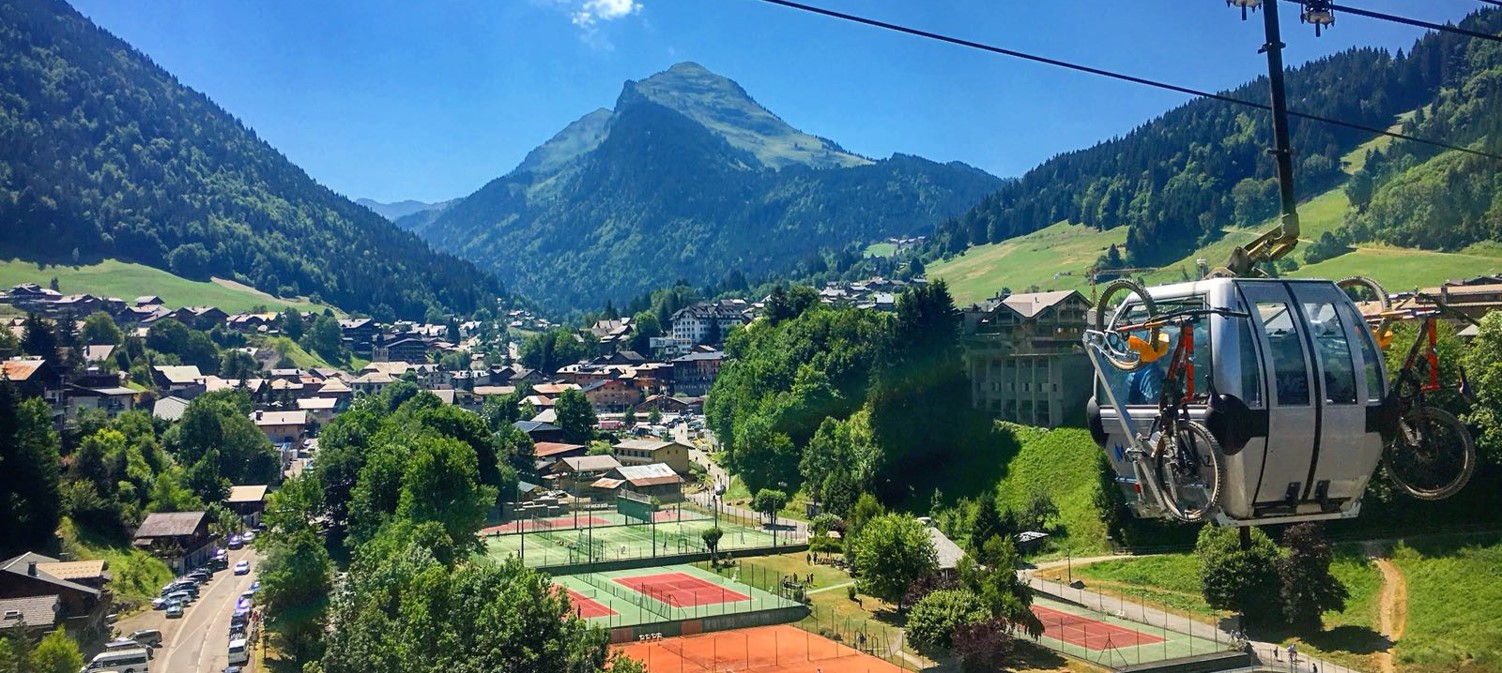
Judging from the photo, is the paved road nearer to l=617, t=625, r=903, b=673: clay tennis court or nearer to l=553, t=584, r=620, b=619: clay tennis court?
l=553, t=584, r=620, b=619: clay tennis court

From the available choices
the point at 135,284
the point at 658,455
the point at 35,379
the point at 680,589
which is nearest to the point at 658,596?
the point at 680,589

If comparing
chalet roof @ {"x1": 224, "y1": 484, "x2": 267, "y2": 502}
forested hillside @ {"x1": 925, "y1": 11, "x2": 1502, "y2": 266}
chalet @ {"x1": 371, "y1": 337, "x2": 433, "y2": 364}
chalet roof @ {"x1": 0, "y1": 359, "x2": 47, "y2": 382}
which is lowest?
chalet roof @ {"x1": 224, "y1": 484, "x2": 267, "y2": 502}

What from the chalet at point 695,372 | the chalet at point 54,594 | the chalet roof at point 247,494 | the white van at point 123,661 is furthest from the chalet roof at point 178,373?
the white van at point 123,661

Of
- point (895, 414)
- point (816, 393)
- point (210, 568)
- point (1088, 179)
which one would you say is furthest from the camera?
point (1088, 179)

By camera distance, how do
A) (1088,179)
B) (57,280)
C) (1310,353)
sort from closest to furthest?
(1310,353), (57,280), (1088,179)

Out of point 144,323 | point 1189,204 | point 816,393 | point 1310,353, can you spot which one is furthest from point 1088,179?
point 1310,353

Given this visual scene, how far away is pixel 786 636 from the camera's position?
1609 inches

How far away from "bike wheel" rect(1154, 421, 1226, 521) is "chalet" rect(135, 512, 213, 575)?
176 feet

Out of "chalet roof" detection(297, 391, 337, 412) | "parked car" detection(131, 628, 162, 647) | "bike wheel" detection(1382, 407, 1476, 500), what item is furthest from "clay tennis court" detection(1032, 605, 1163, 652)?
"chalet roof" detection(297, 391, 337, 412)

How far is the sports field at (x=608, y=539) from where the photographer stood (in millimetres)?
54438

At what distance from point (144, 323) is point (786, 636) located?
396 ft

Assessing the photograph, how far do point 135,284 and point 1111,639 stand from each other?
15842 centimetres

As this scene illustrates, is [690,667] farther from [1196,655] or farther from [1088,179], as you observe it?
[1088,179]

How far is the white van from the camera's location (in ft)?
115
